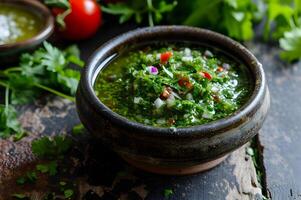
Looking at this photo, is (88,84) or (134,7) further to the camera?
(134,7)

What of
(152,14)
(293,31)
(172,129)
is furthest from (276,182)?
(152,14)

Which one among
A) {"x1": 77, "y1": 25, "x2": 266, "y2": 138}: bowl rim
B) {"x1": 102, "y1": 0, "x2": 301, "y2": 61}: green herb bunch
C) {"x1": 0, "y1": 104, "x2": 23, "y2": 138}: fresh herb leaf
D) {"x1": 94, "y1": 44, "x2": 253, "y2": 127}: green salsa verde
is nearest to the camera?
{"x1": 77, "y1": 25, "x2": 266, "y2": 138}: bowl rim

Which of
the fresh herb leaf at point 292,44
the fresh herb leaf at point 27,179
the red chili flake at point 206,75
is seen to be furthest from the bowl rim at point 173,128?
the fresh herb leaf at point 292,44

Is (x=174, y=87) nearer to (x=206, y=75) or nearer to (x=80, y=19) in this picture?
(x=206, y=75)

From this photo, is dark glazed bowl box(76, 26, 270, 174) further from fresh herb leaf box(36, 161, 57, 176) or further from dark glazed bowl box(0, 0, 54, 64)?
dark glazed bowl box(0, 0, 54, 64)

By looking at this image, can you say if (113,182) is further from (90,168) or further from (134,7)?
(134,7)

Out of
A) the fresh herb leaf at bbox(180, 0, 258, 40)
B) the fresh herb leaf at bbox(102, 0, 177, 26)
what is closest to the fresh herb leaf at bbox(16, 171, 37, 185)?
the fresh herb leaf at bbox(102, 0, 177, 26)
